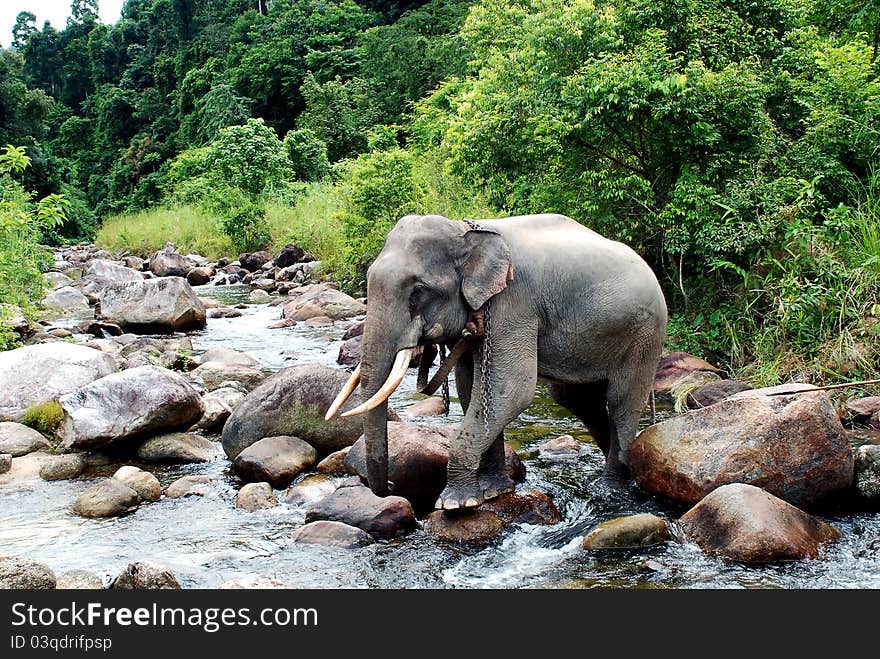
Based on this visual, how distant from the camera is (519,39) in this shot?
50.1ft

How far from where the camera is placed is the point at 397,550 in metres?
6.10

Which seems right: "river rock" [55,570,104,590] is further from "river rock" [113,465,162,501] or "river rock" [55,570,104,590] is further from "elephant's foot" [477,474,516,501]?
"elephant's foot" [477,474,516,501]

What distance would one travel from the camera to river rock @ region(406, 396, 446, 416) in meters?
10.1

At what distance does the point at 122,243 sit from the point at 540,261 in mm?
35477

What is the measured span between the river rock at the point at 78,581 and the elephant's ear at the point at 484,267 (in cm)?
306

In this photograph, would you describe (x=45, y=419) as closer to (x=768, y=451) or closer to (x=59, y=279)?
(x=768, y=451)

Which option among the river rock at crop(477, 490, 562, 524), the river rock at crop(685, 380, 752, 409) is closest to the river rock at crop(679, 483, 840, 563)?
the river rock at crop(477, 490, 562, 524)

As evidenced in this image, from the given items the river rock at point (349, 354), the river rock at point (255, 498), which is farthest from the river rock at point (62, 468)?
the river rock at point (349, 354)

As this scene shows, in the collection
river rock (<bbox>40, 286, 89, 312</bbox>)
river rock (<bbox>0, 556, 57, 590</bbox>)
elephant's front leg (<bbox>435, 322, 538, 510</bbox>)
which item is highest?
elephant's front leg (<bbox>435, 322, 538, 510</bbox>)

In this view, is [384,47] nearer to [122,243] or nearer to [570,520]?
[122,243]

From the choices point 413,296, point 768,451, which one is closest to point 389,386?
point 413,296

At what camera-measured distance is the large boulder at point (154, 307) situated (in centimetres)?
1692

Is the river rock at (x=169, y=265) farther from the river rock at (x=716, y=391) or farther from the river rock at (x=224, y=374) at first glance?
the river rock at (x=716, y=391)

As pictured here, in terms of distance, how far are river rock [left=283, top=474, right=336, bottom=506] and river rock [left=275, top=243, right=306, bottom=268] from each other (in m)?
18.5
